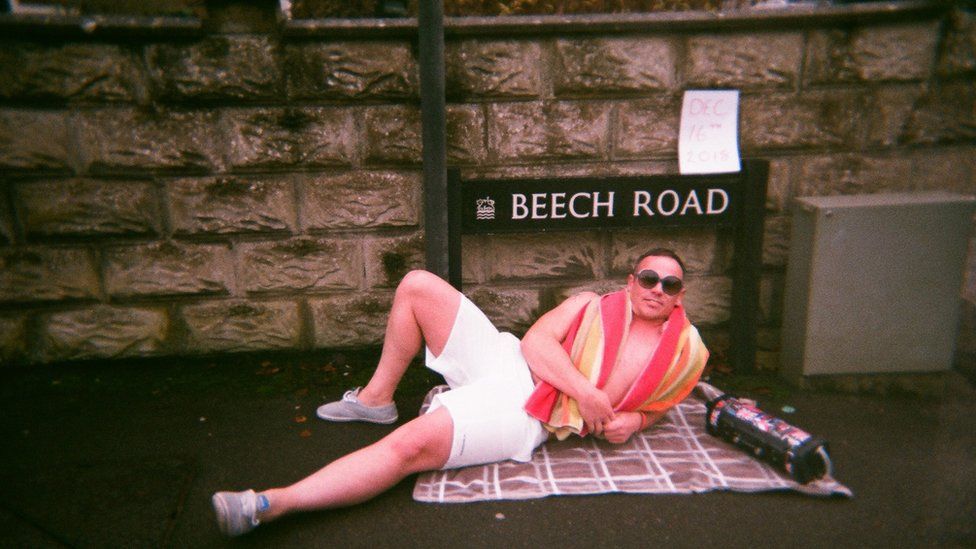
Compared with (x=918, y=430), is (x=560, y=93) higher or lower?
higher

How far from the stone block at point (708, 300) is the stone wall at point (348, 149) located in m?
0.02

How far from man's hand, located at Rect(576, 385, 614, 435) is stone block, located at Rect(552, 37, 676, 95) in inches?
64.4

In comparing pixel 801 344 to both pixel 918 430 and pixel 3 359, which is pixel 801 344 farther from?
pixel 3 359

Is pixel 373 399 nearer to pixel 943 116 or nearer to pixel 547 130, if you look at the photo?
pixel 547 130

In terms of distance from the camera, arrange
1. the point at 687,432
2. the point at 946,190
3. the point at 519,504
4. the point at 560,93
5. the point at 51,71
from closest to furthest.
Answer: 1. the point at 519,504
2. the point at 687,432
3. the point at 51,71
4. the point at 560,93
5. the point at 946,190

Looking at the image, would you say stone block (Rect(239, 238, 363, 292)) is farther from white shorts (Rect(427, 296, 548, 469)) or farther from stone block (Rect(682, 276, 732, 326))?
stone block (Rect(682, 276, 732, 326))

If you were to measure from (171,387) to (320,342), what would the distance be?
0.81m

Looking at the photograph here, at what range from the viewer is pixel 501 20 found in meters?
3.07

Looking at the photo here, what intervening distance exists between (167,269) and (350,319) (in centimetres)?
101

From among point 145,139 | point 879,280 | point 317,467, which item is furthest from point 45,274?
point 879,280

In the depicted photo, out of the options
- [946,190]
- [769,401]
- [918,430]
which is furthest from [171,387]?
[946,190]

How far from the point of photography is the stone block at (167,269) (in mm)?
3301

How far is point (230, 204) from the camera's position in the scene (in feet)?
10.7

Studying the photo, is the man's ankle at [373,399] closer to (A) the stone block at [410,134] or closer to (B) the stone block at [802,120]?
(A) the stone block at [410,134]
